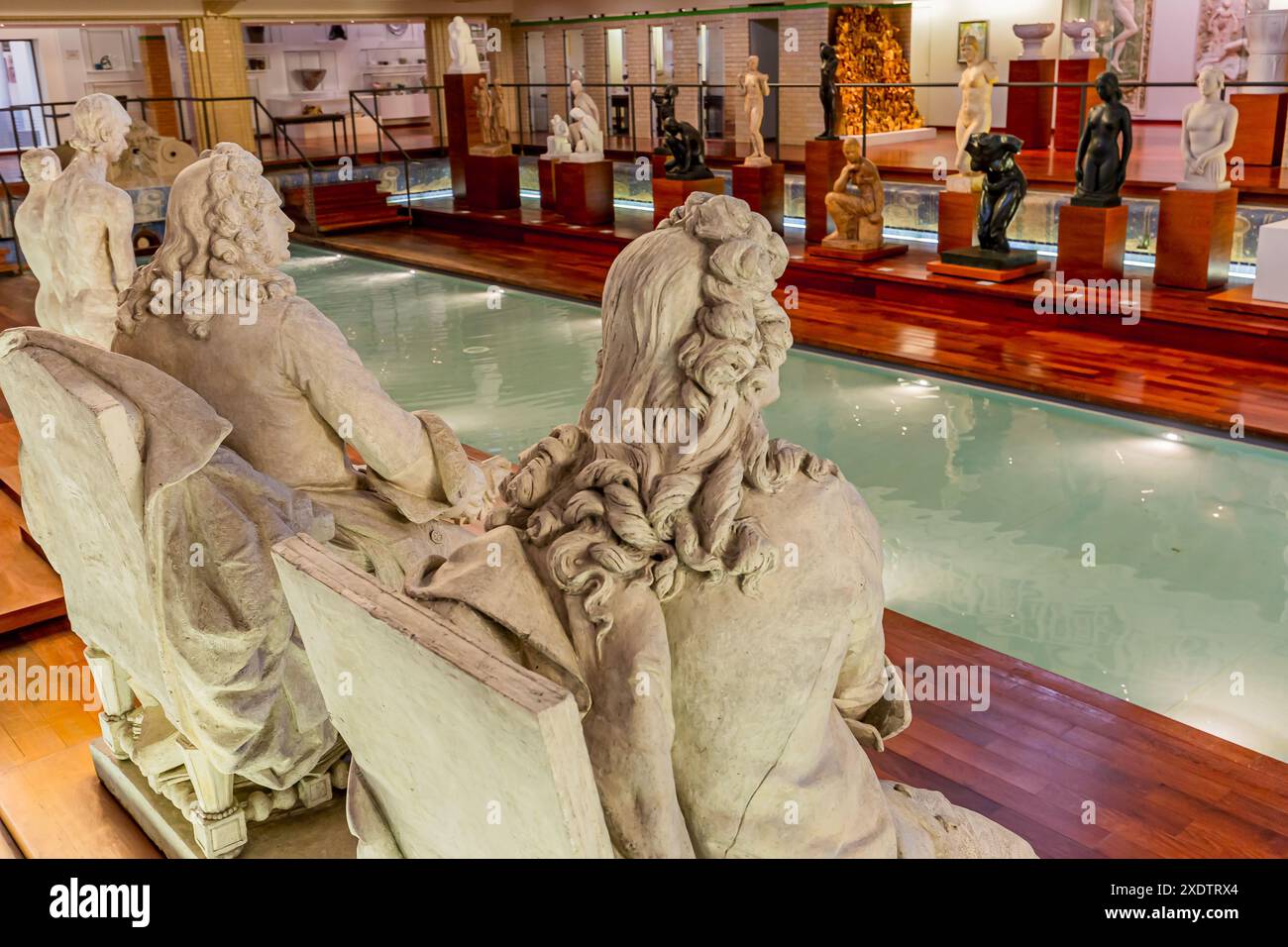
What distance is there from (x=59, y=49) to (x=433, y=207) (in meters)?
7.73

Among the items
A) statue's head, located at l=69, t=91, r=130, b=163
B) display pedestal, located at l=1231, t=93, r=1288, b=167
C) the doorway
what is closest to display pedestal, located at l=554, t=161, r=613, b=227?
the doorway

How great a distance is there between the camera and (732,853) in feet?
4.64

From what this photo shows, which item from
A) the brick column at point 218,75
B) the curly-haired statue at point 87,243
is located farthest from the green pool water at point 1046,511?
the brick column at point 218,75

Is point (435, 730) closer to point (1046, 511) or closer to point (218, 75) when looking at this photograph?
point (1046, 511)

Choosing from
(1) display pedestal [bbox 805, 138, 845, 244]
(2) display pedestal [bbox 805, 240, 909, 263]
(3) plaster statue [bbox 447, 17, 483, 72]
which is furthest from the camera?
(3) plaster statue [bbox 447, 17, 483, 72]

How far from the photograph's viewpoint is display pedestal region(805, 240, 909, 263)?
9023 mm

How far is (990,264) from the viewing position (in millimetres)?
8102

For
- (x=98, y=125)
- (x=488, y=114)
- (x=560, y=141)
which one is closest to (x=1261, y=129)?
(x=560, y=141)

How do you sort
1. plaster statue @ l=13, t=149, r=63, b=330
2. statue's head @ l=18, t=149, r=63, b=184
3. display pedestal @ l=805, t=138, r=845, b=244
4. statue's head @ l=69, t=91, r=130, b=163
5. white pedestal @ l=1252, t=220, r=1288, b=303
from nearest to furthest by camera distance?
statue's head @ l=69, t=91, r=130, b=163 < plaster statue @ l=13, t=149, r=63, b=330 < statue's head @ l=18, t=149, r=63, b=184 < white pedestal @ l=1252, t=220, r=1288, b=303 < display pedestal @ l=805, t=138, r=845, b=244

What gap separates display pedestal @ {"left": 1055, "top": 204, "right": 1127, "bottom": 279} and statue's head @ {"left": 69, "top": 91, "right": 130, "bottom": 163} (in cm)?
601

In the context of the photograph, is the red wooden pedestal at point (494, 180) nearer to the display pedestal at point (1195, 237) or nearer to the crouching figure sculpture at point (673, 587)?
the display pedestal at point (1195, 237)

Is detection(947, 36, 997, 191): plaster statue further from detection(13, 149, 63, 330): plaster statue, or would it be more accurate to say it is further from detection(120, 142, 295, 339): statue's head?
detection(120, 142, 295, 339): statue's head

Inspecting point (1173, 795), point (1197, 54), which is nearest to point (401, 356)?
point (1173, 795)

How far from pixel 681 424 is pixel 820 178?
30.0 feet
